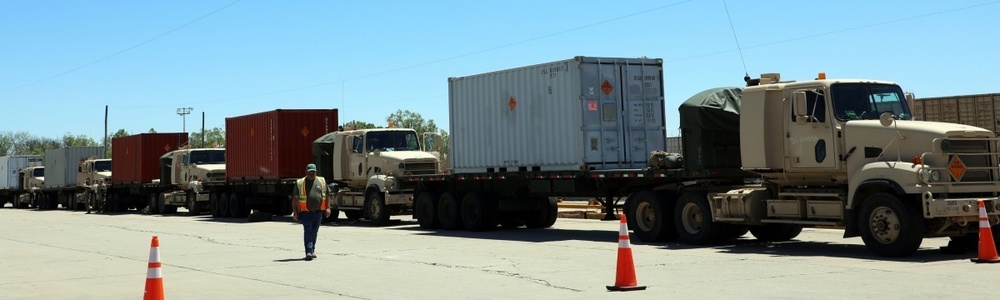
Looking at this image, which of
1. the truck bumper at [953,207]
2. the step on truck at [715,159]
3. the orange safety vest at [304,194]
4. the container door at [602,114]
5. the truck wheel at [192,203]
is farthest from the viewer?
the truck wheel at [192,203]

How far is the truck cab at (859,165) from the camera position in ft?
48.7

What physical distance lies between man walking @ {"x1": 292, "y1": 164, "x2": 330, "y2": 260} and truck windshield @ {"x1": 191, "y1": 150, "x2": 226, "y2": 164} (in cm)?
2537

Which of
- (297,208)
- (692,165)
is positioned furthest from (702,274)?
(297,208)

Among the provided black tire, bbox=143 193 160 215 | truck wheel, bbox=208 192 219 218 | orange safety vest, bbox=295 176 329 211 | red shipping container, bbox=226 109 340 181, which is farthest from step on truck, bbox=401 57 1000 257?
black tire, bbox=143 193 160 215

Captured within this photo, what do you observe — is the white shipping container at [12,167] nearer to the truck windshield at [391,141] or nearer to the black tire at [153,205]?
the black tire at [153,205]

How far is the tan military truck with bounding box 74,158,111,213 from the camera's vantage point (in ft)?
162

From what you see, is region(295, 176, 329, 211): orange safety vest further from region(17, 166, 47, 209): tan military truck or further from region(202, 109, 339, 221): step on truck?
region(17, 166, 47, 209): tan military truck

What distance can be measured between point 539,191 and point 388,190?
6190 millimetres

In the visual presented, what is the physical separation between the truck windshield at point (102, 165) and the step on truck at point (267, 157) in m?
16.5

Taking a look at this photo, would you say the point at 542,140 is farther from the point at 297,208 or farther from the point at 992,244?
the point at 992,244

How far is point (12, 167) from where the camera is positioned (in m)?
63.5

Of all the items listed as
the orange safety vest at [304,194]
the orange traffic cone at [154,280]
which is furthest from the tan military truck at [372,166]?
the orange traffic cone at [154,280]

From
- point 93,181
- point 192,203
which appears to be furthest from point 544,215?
point 93,181

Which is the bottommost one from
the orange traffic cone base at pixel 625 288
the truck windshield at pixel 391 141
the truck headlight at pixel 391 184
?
the orange traffic cone base at pixel 625 288
